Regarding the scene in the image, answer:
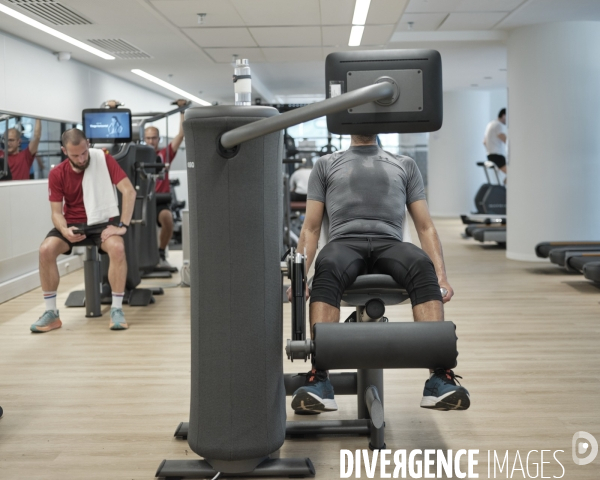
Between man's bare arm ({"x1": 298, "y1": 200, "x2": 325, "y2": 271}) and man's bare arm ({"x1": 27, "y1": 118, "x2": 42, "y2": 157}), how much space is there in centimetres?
513

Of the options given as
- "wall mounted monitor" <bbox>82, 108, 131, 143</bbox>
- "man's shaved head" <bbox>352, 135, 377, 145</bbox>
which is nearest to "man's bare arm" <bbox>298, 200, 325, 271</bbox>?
"man's shaved head" <bbox>352, 135, 377, 145</bbox>

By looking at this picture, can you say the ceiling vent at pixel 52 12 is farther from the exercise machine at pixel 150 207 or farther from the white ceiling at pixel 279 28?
the exercise machine at pixel 150 207

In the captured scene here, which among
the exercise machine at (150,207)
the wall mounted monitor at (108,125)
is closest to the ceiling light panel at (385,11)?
the exercise machine at (150,207)

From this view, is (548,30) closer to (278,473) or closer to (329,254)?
(329,254)

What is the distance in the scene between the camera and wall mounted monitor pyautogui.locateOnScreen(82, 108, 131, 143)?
5.15 meters

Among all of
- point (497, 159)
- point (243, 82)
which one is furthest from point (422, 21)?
point (243, 82)

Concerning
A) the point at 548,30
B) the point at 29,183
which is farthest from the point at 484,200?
the point at 29,183

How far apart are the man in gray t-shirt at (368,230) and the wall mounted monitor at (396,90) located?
457 millimetres

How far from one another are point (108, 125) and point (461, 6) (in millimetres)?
3459

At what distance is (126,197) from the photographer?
15.6ft

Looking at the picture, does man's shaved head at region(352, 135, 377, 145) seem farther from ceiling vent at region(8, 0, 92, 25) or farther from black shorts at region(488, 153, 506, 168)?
black shorts at region(488, 153, 506, 168)

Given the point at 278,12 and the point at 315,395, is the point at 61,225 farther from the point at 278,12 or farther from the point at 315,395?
the point at 315,395

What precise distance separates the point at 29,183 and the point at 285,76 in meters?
5.88

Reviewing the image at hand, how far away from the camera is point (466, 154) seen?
13.6 m
